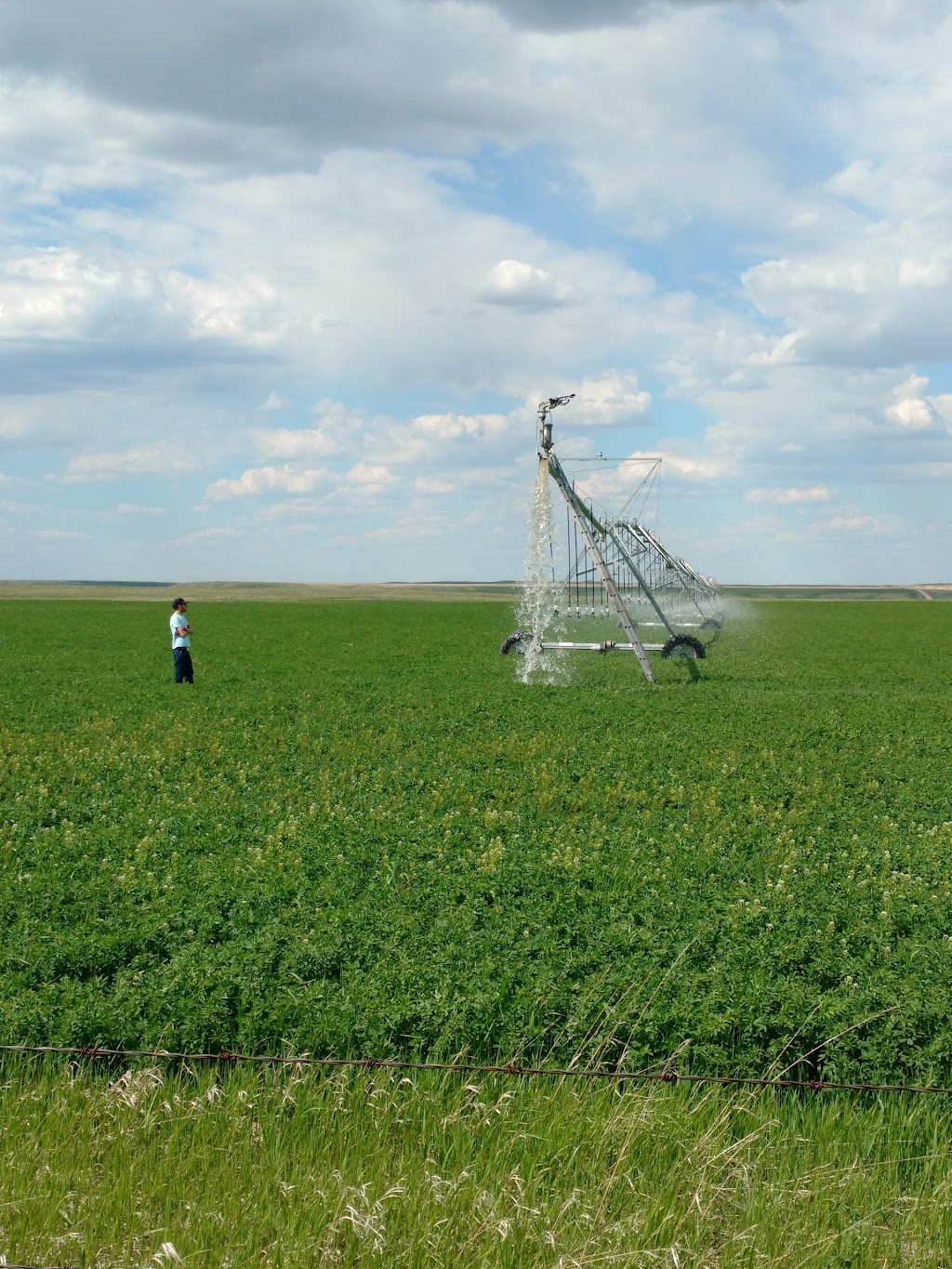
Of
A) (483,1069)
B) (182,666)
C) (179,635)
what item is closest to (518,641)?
(182,666)

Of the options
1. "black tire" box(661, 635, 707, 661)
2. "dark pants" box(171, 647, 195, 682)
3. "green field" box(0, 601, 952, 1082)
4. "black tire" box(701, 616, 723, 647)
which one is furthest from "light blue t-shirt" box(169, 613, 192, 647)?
"black tire" box(701, 616, 723, 647)

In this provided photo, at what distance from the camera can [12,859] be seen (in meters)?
12.0

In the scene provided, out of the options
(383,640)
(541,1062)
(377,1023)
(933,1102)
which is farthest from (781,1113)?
(383,640)

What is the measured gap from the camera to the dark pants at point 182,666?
30.0 meters

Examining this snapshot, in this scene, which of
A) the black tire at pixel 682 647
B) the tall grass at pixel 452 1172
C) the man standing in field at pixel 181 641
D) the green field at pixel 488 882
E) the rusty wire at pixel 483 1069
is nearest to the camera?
the tall grass at pixel 452 1172

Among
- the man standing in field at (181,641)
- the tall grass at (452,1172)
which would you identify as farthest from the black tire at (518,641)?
the tall grass at (452,1172)

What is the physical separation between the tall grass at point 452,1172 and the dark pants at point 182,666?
76.3 feet

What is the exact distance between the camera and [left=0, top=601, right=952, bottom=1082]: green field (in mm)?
7809

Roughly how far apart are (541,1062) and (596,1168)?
1.32m

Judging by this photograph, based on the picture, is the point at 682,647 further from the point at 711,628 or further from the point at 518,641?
the point at 711,628

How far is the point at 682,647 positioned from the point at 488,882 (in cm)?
2720

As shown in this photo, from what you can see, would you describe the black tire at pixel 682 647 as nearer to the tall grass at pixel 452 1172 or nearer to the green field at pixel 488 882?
the green field at pixel 488 882

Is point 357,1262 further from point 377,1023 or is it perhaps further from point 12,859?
point 12,859

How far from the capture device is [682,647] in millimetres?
37156
